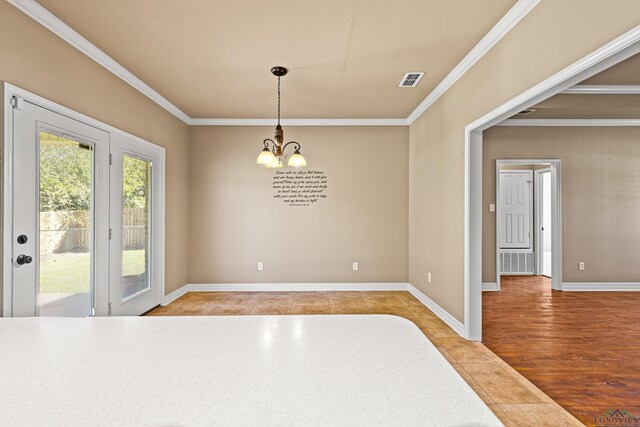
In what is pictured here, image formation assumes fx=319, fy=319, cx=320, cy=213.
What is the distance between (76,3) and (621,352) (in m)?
5.24

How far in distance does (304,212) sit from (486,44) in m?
3.22

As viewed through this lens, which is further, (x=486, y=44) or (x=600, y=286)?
(x=600, y=286)

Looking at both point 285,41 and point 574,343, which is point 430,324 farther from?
point 285,41

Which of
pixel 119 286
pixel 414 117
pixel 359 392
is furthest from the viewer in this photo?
pixel 414 117

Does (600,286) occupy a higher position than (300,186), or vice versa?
(300,186)

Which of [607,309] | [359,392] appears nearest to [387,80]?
[359,392]

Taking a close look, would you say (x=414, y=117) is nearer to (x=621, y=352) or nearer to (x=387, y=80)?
(x=387, y=80)

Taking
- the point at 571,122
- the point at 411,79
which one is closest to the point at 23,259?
the point at 411,79

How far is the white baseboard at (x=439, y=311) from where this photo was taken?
3373mm

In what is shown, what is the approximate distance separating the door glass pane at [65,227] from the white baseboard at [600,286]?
21.4 feet

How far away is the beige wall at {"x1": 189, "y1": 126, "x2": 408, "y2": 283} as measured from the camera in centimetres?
507

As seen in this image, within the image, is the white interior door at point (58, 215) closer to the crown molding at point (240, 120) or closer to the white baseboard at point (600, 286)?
the crown molding at point (240, 120)

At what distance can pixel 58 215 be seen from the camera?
2537mm

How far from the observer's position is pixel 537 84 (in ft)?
7.06
